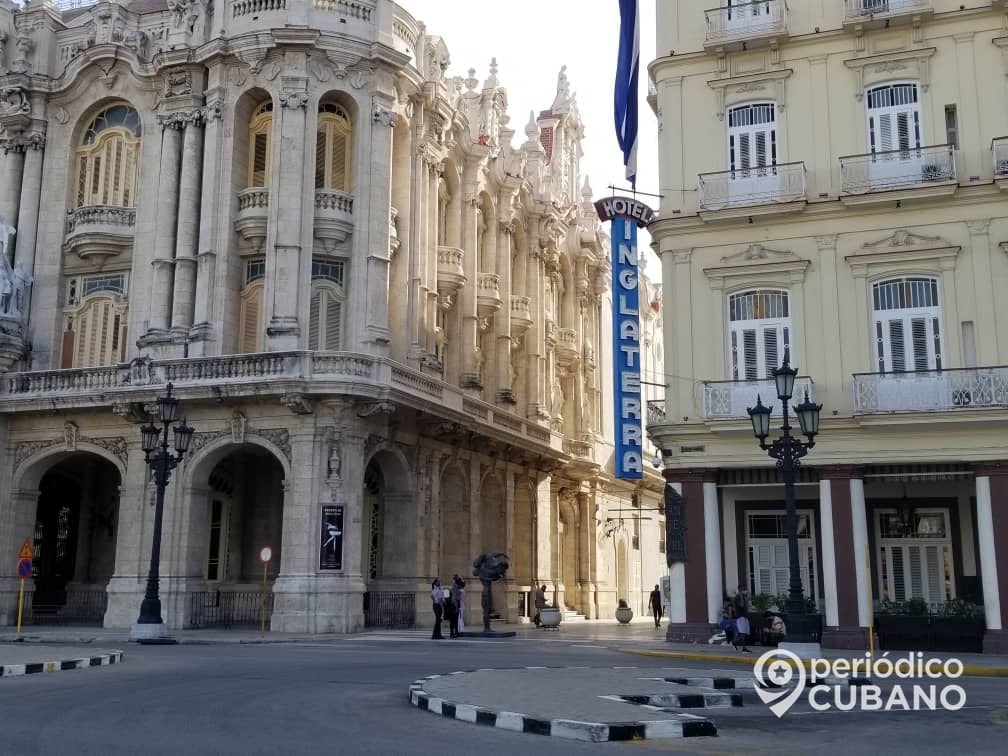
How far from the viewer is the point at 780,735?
1059 cm

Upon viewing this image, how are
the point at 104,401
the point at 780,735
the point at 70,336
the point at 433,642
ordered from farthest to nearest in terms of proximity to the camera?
the point at 70,336, the point at 104,401, the point at 433,642, the point at 780,735

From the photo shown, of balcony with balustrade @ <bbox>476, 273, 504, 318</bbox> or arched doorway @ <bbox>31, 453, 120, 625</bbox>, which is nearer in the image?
arched doorway @ <bbox>31, 453, 120, 625</bbox>

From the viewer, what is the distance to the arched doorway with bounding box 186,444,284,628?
32.0m

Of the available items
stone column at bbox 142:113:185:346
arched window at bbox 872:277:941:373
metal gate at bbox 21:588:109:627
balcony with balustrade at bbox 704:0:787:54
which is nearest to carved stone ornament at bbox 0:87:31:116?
stone column at bbox 142:113:185:346

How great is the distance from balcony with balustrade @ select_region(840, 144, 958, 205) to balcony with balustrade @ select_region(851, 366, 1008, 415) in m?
3.88

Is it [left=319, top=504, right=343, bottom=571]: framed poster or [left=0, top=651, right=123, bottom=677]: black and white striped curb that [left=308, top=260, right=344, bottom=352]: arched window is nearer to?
[left=319, top=504, right=343, bottom=571]: framed poster

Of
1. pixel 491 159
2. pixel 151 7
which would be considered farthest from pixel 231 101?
pixel 491 159

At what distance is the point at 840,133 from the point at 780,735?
1722cm

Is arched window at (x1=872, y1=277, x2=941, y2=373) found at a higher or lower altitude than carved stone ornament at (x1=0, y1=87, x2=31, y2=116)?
lower

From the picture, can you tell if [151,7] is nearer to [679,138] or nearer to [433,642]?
[679,138]

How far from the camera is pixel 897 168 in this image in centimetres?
2356

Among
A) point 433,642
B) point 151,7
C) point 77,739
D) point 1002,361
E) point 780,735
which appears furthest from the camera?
point 151,7

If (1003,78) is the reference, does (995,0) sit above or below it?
above

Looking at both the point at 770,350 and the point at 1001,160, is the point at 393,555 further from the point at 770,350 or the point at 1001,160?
the point at 1001,160
